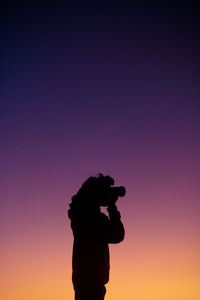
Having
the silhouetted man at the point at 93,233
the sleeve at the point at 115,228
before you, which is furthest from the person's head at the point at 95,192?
the sleeve at the point at 115,228

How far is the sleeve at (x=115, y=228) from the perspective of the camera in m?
4.43

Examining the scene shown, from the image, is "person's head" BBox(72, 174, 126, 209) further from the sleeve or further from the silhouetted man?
the sleeve

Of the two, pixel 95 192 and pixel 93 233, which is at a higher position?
pixel 95 192

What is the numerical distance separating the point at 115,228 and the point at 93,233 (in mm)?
220

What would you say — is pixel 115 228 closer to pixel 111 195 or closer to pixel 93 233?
pixel 93 233

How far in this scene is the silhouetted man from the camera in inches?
173

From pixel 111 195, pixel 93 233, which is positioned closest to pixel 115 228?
pixel 93 233

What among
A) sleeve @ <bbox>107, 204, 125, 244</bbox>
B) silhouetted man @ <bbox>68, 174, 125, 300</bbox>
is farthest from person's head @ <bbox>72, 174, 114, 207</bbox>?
sleeve @ <bbox>107, 204, 125, 244</bbox>

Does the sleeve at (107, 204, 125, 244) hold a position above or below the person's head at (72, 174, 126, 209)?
below

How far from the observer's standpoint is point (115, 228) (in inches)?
175

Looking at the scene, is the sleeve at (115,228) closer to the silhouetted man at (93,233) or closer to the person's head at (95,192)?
the silhouetted man at (93,233)

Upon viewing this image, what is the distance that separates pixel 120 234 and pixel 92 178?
2.05 feet

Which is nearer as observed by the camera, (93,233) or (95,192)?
(93,233)

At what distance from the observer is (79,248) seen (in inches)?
178
